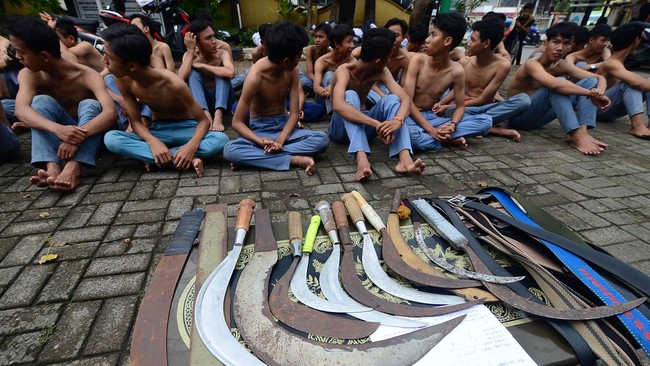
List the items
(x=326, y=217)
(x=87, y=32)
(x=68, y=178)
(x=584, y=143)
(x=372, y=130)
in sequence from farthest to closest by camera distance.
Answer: (x=87, y=32)
(x=584, y=143)
(x=372, y=130)
(x=68, y=178)
(x=326, y=217)

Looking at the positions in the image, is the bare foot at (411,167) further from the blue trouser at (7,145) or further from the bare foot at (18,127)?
the bare foot at (18,127)

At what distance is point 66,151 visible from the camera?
112 inches

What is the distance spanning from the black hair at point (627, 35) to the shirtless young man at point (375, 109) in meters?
3.80

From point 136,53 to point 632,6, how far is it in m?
16.3

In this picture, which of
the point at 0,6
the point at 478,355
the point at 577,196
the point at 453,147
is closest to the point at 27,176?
the point at 478,355

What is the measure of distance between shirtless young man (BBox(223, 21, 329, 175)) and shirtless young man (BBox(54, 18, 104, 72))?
2.82 meters

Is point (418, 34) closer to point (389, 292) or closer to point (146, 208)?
point (146, 208)

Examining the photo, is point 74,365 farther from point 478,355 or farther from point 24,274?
point 478,355

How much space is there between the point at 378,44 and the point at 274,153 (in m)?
1.61

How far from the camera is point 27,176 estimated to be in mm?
3051

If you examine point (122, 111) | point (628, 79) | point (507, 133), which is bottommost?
point (507, 133)

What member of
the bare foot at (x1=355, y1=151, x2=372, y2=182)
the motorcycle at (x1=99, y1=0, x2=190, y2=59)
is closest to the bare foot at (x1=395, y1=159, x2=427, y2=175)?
the bare foot at (x1=355, y1=151, x2=372, y2=182)

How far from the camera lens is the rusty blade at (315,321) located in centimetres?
107

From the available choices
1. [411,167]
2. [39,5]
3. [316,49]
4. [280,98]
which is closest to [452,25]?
[411,167]
